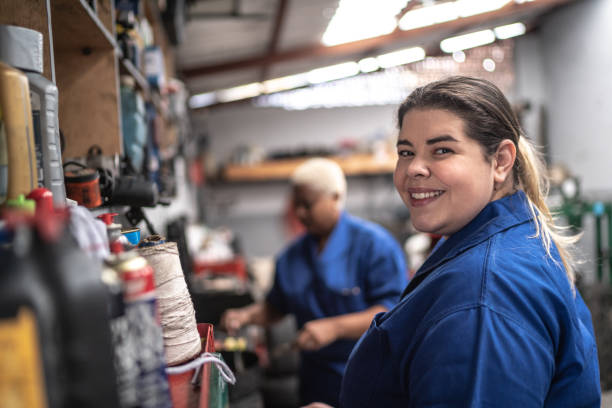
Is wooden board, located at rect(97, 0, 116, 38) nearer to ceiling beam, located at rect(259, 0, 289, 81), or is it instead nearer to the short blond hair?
the short blond hair

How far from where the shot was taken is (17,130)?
696mm

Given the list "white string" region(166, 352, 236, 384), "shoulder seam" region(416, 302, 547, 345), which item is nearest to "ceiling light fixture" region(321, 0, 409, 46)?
"shoulder seam" region(416, 302, 547, 345)

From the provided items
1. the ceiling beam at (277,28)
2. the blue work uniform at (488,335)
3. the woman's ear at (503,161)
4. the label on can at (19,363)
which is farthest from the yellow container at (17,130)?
the ceiling beam at (277,28)

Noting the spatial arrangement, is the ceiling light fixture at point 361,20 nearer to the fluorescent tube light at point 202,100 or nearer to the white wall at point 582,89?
the fluorescent tube light at point 202,100

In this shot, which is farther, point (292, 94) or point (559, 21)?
point (292, 94)

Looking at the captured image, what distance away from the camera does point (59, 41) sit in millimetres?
1316

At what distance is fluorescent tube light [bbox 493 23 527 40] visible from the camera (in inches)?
282

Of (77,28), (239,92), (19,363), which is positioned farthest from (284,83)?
(19,363)

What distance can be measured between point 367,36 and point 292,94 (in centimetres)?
268

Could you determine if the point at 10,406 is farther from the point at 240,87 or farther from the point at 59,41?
the point at 240,87

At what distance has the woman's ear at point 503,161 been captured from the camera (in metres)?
1.15

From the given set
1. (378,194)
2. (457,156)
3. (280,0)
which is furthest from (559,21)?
(457,156)

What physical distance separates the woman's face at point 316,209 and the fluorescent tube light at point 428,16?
365 centimetres

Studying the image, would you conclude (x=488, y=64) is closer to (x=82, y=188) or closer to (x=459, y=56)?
(x=459, y=56)
